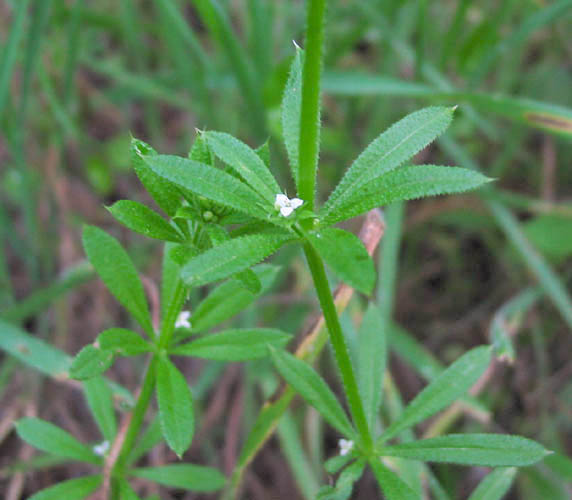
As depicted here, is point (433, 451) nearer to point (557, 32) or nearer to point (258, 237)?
point (258, 237)

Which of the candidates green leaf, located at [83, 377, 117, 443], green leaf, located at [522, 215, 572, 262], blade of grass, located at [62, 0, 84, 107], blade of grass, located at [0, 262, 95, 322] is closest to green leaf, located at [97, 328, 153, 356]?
green leaf, located at [83, 377, 117, 443]

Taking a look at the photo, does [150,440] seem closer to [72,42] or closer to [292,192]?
[292,192]

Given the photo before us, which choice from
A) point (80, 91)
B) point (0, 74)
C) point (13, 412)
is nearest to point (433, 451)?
point (13, 412)

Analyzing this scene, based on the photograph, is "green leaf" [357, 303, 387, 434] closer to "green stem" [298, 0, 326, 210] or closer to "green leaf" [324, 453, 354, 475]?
"green leaf" [324, 453, 354, 475]

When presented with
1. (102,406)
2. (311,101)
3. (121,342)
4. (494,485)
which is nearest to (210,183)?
(311,101)

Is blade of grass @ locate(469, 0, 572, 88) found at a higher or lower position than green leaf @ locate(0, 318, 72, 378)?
higher

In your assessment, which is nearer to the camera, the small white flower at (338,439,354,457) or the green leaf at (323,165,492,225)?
the green leaf at (323,165,492,225)

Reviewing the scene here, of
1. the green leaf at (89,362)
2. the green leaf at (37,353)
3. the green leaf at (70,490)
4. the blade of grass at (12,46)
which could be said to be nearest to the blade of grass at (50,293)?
the green leaf at (37,353)
